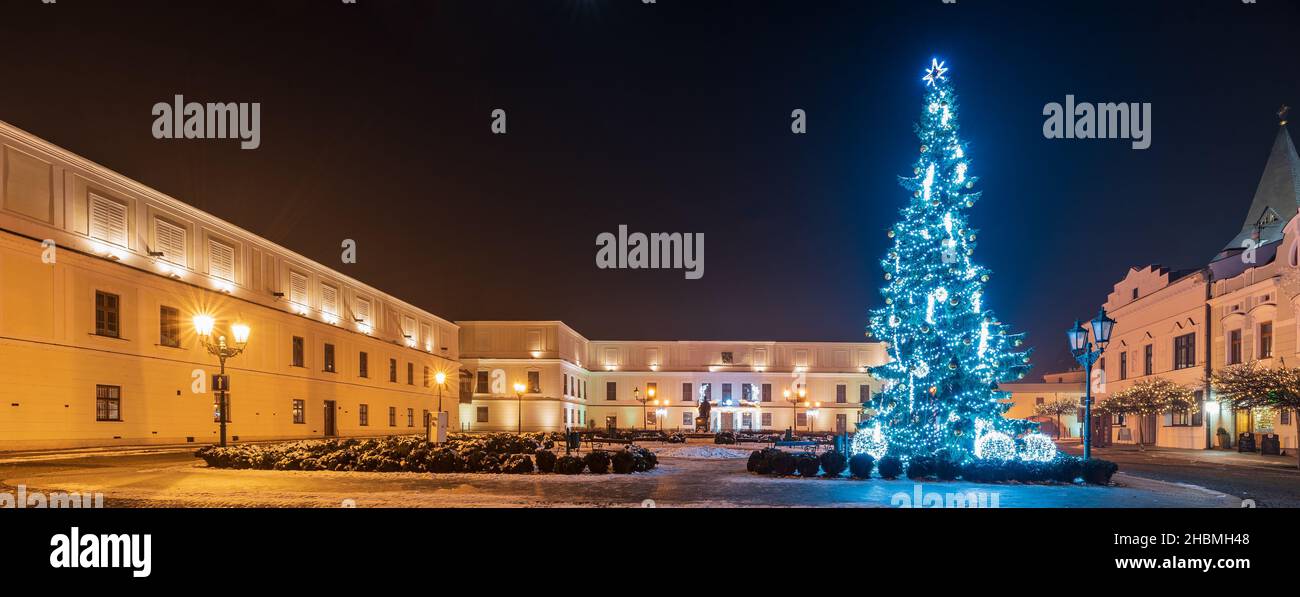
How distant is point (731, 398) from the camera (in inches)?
3108

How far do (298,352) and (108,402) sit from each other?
13925 mm

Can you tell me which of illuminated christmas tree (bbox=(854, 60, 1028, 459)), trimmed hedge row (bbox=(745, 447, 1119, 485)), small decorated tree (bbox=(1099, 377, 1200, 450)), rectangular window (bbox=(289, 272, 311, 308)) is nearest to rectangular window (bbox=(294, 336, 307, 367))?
rectangular window (bbox=(289, 272, 311, 308))

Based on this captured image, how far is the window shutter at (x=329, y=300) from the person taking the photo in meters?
43.1

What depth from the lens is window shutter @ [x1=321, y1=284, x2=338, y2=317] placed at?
141 feet

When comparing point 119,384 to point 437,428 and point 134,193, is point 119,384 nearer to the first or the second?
point 134,193

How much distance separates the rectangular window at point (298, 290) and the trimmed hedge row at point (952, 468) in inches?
1232

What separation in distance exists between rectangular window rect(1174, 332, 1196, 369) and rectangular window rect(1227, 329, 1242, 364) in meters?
3.17

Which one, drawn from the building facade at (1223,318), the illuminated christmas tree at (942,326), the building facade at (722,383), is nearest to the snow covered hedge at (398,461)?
the illuminated christmas tree at (942,326)

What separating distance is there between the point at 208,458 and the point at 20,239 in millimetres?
10080

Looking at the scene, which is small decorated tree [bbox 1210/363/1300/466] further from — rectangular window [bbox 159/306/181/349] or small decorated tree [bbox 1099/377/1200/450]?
rectangular window [bbox 159/306/181/349]
